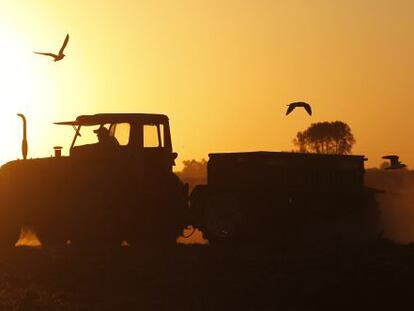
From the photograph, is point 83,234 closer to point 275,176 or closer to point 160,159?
point 160,159

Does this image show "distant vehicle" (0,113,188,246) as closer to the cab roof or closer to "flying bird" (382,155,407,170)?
the cab roof

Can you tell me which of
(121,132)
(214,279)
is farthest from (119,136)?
(214,279)

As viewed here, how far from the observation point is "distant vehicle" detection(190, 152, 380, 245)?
2114 cm

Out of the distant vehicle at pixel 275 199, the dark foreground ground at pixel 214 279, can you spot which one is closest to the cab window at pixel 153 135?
the distant vehicle at pixel 275 199

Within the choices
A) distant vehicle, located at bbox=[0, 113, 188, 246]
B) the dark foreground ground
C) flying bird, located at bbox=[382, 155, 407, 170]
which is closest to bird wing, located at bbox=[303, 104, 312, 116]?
flying bird, located at bbox=[382, 155, 407, 170]

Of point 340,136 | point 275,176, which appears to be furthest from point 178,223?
point 340,136

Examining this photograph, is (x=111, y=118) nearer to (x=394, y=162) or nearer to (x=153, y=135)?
(x=153, y=135)

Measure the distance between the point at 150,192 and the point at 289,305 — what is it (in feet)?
25.9

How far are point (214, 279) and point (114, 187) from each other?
603cm

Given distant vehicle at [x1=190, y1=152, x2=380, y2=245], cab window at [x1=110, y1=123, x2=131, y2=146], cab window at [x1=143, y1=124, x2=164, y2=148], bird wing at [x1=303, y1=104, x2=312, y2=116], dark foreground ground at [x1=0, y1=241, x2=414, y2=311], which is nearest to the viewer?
dark foreground ground at [x1=0, y1=241, x2=414, y2=311]

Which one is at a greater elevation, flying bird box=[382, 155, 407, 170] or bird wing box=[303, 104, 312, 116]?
bird wing box=[303, 104, 312, 116]

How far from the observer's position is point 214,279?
52.4ft

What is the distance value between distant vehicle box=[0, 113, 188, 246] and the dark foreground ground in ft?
4.51

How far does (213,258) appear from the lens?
59.3 ft
